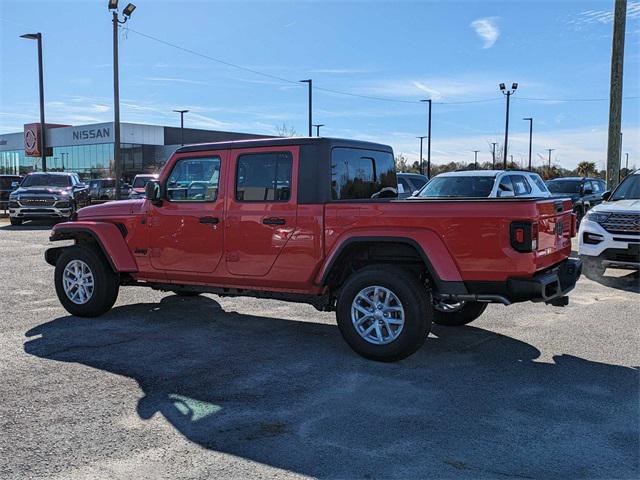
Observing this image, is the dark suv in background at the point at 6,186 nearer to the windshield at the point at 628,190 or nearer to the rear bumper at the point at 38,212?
the rear bumper at the point at 38,212

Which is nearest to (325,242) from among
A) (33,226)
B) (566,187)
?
(566,187)

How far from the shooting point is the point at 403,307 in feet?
16.7

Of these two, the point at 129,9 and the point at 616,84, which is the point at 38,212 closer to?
the point at 129,9

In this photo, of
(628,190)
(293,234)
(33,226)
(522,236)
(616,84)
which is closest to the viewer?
(522,236)

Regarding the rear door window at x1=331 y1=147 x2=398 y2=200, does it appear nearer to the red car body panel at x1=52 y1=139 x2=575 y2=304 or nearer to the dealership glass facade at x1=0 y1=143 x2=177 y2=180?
the red car body panel at x1=52 y1=139 x2=575 y2=304

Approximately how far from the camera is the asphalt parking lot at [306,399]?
3377 millimetres

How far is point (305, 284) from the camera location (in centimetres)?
566

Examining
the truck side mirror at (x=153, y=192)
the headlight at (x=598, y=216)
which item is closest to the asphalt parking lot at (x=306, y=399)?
the truck side mirror at (x=153, y=192)

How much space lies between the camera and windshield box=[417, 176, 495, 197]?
12273 millimetres

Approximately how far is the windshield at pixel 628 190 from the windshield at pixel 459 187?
7.72 ft

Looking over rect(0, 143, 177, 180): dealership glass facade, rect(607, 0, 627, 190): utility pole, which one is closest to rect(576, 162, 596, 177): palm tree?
rect(0, 143, 177, 180): dealership glass facade

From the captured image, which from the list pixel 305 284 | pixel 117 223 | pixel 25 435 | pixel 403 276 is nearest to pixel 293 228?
pixel 305 284

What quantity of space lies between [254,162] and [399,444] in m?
3.33

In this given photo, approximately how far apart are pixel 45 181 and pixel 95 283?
17.0m
